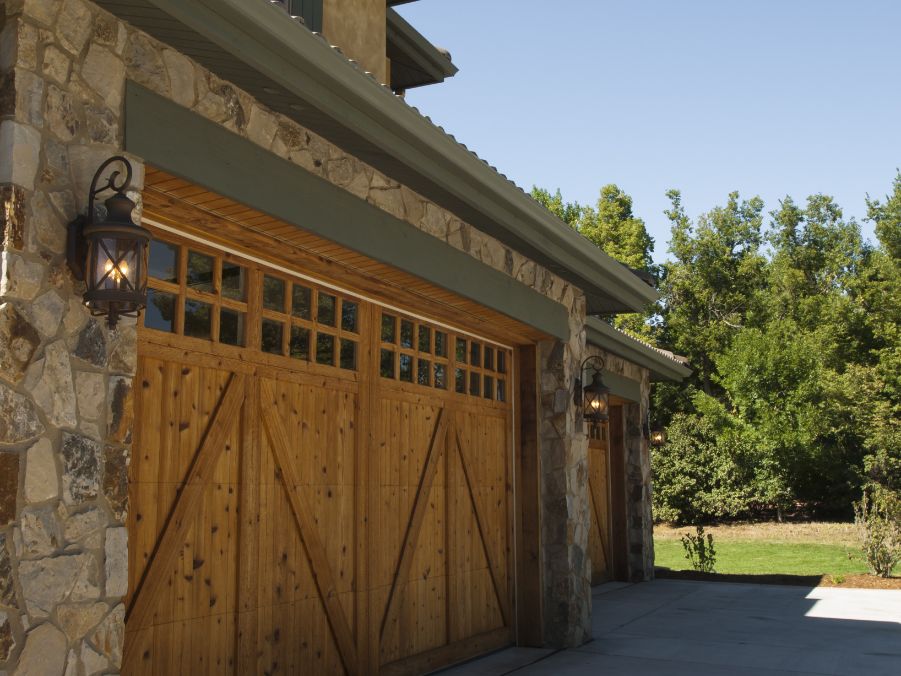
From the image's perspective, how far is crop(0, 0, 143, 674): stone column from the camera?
3.66 meters

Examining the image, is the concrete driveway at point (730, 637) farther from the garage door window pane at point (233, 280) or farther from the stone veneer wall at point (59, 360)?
the stone veneer wall at point (59, 360)

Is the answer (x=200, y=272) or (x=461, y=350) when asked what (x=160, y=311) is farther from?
(x=461, y=350)

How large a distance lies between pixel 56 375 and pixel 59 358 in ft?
0.24

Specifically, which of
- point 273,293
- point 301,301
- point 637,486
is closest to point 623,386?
point 637,486

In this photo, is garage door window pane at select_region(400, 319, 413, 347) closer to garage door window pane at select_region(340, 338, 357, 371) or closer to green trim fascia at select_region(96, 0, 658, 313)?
garage door window pane at select_region(340, 338, 357, 371)

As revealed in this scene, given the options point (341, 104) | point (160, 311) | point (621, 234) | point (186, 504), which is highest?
point (621, 234)

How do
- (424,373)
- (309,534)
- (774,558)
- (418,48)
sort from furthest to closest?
(774,558) < (418,48) < (424,373) < (309,534)

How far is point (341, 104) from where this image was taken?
5.48m

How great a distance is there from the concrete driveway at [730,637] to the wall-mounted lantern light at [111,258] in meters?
5.10

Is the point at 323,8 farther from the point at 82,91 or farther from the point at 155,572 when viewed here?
the point at 155,572

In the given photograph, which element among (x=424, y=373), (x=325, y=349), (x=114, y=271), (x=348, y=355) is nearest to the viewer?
(x=114, y=271)

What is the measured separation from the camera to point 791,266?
3884 cm

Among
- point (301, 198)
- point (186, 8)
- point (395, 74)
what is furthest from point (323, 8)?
point (186, 8)

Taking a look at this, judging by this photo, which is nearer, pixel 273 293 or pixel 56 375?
pixel 56 375
